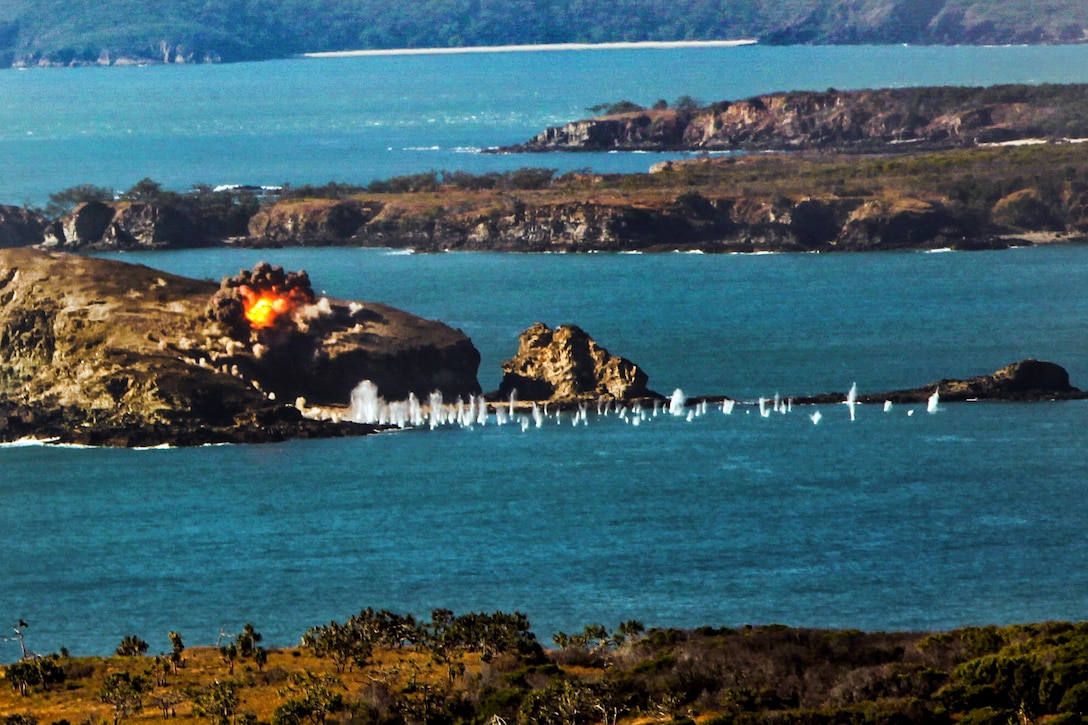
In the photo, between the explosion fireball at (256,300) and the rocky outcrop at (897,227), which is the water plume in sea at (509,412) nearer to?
the explosion fireball at (256,300)

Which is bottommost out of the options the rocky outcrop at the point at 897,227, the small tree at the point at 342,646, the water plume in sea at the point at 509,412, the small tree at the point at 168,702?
the small tree at the point at 168,702

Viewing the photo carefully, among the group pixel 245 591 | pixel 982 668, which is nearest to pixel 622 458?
pixel 245 591

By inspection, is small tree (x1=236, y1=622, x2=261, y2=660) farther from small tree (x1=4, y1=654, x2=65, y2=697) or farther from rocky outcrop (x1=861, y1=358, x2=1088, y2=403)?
rocky outcrop (x1=861, y1=358, x2=1088, y2=403)

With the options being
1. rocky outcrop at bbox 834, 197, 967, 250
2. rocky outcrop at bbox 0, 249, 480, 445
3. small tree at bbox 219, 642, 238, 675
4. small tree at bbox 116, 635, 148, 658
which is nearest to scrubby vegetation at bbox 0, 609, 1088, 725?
small tree at bbox 219, 642, 238, 675

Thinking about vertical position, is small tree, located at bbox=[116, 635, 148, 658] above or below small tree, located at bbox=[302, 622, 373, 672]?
below

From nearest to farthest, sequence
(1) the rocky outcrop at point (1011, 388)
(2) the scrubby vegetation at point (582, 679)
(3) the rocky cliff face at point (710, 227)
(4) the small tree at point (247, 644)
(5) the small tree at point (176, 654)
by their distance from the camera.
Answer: (2) the scrubby vegetation at point (582, 679), (5) the small tree at point (176, 654), (4) the small tree at point (247, 644), (1) the rocky outcrop at point (1011, 388), (3) the rocky cliff face at point (710, 227)

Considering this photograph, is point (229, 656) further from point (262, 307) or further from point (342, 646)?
point (262, 307)

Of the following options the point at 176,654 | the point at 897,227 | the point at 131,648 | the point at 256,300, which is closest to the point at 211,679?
the point at 176,654

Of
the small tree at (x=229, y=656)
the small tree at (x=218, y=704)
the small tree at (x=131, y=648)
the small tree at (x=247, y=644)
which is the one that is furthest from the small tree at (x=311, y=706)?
the small tree at (x=131, y=648)
